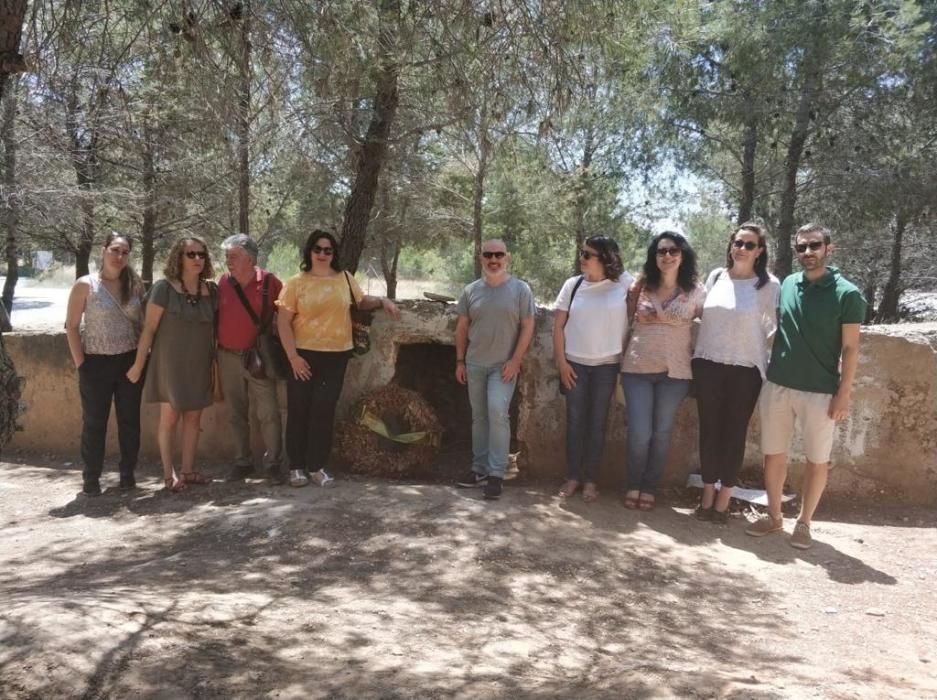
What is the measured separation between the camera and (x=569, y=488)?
4.77 meters

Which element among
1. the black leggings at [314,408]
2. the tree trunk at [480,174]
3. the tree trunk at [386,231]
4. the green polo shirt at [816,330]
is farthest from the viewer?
the tree trunk at [386,231]

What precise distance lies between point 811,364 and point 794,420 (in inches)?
13.8

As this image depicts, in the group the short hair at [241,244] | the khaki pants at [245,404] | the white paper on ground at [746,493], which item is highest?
the short hair at [241,244]

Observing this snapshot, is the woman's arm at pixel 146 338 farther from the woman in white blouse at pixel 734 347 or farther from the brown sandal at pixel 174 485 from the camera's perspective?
the woman in white blouse at pixel 734 347

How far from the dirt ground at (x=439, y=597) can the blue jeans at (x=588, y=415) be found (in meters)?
0.27

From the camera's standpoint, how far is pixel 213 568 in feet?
12.0

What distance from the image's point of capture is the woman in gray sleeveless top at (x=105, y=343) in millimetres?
4746

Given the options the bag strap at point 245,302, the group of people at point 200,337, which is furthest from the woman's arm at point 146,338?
the bag strap at point 245,302

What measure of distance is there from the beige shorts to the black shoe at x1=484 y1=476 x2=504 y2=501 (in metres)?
1.55

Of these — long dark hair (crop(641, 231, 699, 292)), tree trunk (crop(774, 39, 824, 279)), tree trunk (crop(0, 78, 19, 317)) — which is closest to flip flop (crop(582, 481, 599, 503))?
long dark hair (crop(641, 231, 699, 292))

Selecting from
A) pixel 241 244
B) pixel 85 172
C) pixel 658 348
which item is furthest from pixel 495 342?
pixel 85 172

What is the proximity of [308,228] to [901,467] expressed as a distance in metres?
12.2

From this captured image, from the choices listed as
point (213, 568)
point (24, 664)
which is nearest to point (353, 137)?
point (213, 568)

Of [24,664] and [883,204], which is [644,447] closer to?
[24,664]
